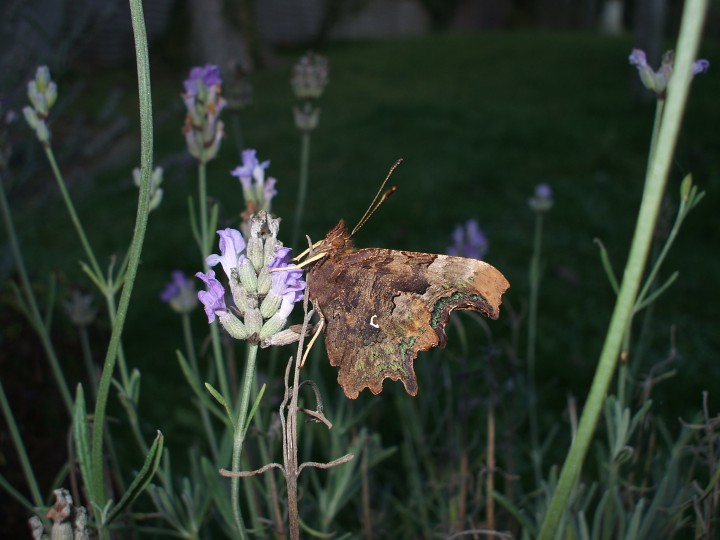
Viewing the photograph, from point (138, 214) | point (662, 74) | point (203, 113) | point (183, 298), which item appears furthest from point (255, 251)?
point (183, 298)

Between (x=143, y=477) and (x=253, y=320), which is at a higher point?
(x=253, y=320)

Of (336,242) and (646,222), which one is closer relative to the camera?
(646,222)

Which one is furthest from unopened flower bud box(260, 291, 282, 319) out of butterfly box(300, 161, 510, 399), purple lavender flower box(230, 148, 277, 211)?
purple lavender flower box(230, 148, 277, 211)

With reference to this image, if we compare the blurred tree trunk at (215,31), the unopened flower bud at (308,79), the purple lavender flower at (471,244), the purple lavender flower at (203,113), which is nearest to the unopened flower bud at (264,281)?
the purple lavender flower at (203,113)

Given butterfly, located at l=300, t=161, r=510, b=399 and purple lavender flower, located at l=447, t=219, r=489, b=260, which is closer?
butterfly, located at l=300, t=161, r=510, b=399

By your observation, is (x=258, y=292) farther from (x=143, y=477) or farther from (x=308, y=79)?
(x=308, y=79)

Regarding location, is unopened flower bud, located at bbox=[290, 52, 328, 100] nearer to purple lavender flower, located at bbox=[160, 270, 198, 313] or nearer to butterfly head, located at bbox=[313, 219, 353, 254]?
purple lavender flower, located at bbox=[160, 270, 198, 313]
